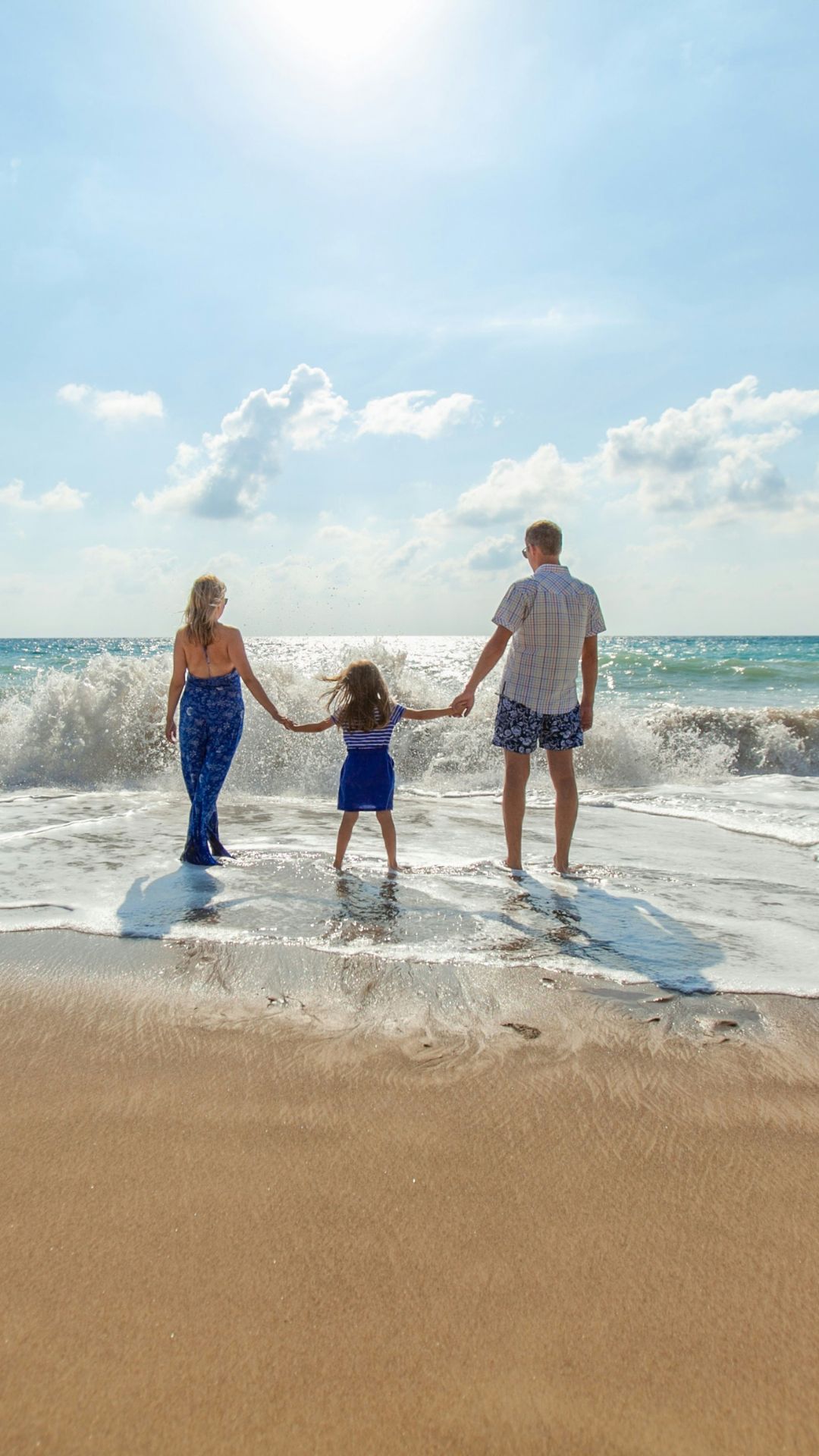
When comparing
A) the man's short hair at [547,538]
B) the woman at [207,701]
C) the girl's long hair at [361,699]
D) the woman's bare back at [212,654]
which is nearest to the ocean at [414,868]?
the woman at [207,701]

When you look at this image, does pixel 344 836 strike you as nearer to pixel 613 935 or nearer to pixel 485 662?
pixel 485 662

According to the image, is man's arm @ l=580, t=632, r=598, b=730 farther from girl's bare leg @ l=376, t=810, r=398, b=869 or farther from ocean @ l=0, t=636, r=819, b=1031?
girl's bare leg @ l=376, t=810, r=398, b=869

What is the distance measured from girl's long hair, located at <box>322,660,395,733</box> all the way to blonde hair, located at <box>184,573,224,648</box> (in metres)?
0.79

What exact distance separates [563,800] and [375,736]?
1151 mm

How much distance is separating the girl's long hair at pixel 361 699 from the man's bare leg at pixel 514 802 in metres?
0.77

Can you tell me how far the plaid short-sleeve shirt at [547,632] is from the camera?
4781 mm

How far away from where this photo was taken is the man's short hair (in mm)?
4871

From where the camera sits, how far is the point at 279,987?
312cm

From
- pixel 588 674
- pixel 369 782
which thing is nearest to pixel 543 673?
pixel 588 674

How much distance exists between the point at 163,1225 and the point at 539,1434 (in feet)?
2.77

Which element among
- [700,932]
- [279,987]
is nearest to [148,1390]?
[279,987]

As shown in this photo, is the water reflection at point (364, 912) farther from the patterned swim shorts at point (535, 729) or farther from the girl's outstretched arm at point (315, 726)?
the patterned swim shorts at point (535, 729)

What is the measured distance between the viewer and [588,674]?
17.0 feet

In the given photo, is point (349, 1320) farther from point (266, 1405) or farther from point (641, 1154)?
point (641, 1154)
